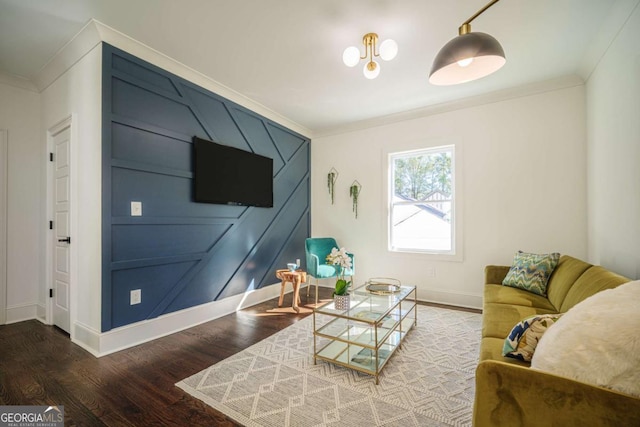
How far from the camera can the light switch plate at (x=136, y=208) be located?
246 centimetres

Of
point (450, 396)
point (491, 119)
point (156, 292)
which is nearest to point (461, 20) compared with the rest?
point (491, 119)

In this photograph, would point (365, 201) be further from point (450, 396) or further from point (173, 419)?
point (173, 419)

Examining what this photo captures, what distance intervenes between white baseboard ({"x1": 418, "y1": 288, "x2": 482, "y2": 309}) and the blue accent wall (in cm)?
225

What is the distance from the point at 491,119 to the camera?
3.47 meters

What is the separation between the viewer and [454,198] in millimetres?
3703

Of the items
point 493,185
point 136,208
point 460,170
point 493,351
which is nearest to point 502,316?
point 493,351

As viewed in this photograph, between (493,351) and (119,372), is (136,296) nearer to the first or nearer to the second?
(119,372)

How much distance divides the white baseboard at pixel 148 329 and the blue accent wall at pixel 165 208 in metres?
0.06

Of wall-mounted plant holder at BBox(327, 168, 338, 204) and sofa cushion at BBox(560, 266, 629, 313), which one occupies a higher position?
wall-mounted plant holder at BBox(327, 168, 338, 204)

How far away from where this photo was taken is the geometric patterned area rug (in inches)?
61.4

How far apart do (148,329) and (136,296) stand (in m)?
0.34

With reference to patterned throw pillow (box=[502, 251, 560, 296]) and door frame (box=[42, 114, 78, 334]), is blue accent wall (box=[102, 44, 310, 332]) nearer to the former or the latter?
door frame (box=[42, 114, 78, 334])

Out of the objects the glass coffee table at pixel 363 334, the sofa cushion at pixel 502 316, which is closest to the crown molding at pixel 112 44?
the glass coffee table at pixel 363 334

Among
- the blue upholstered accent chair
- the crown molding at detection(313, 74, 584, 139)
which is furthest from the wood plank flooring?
the crown molding at detection(313, 74, 584, 139)
